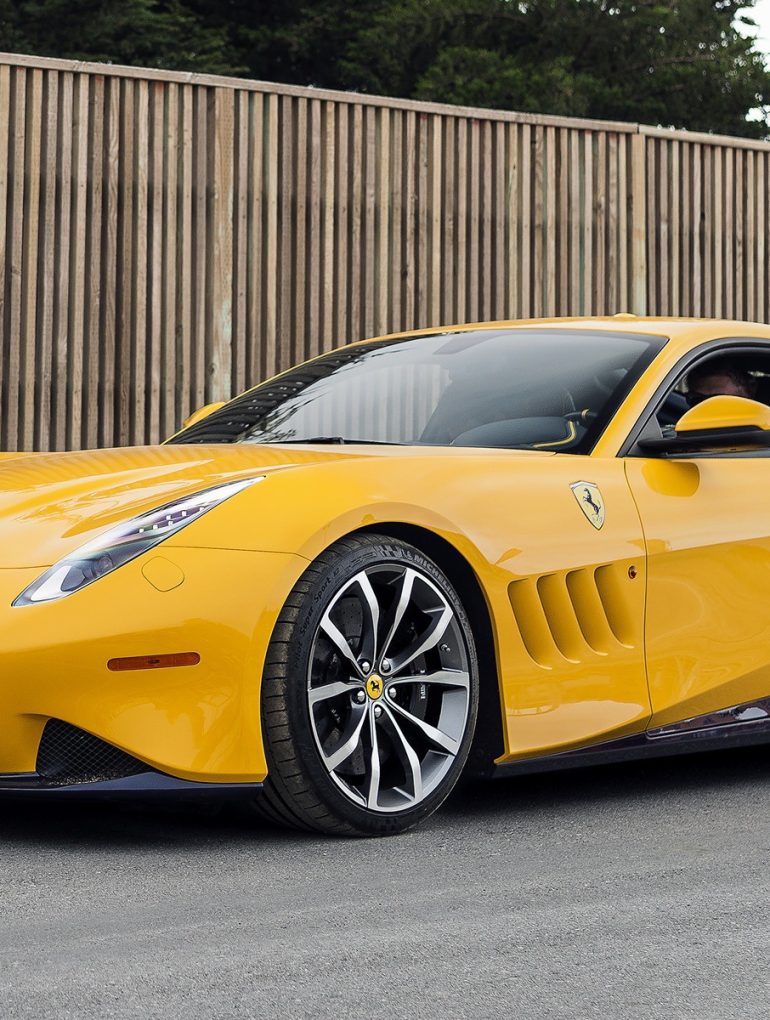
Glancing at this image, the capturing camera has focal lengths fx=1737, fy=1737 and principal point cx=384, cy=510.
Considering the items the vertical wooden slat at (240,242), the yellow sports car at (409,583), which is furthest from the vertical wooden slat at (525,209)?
the yellow sports car at (409,583)

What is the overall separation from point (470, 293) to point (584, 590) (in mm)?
7802

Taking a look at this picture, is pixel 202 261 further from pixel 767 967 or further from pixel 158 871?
pixel 767 967

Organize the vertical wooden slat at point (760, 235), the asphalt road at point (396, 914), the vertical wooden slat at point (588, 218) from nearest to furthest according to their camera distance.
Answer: the asphalt road at point (396, 914)
the vertical wooden slat at point (588, 218)
the vertical wooden slat at point (760, 235)

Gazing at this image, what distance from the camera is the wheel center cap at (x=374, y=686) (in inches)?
167

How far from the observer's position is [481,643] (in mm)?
4469

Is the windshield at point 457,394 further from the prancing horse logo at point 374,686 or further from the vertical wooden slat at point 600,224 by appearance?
the vertical wooden slat at point 600,224

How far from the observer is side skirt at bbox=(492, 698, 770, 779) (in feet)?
15.0

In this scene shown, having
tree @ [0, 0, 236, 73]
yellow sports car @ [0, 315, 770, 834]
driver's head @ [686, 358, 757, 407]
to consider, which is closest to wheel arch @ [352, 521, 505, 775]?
yellow sports car @ [0, 315, 770, 834]

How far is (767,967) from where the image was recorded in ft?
10.4

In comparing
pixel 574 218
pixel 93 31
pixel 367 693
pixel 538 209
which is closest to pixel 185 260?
pixel 538 209

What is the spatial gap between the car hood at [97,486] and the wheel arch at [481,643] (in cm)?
38

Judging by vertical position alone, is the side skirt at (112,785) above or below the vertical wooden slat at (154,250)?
below

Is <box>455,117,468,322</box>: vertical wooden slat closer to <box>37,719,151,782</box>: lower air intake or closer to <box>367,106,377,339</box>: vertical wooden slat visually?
<box>367,106,377,339</box>: vertical wooden slat

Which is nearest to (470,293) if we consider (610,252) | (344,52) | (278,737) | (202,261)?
(610,252)
